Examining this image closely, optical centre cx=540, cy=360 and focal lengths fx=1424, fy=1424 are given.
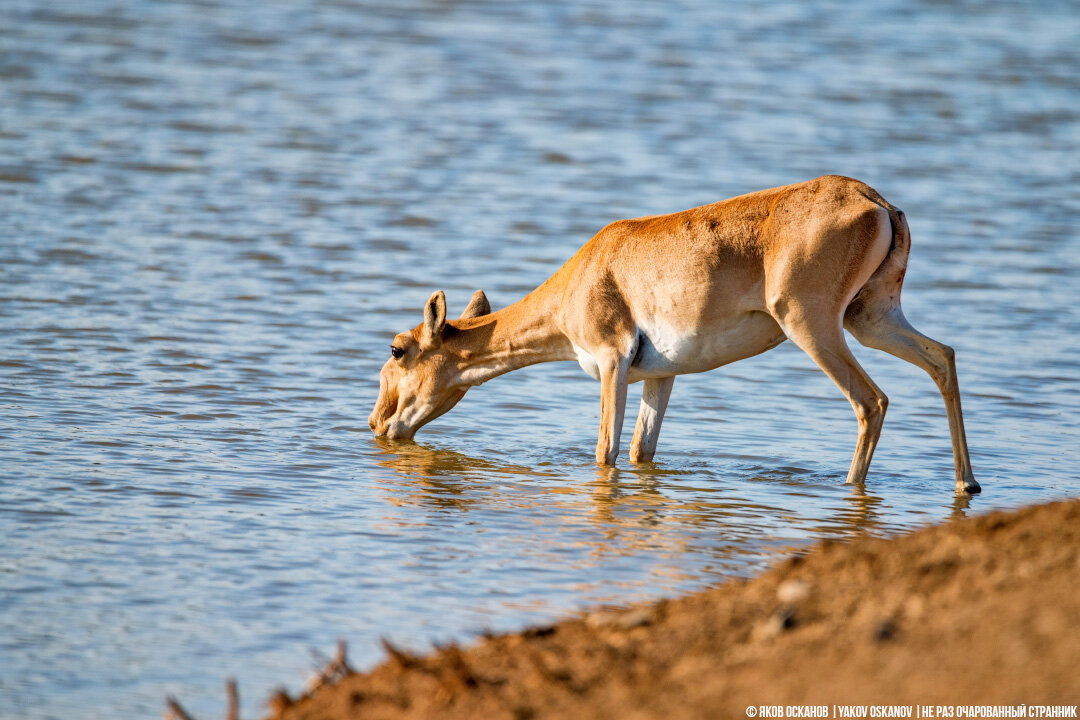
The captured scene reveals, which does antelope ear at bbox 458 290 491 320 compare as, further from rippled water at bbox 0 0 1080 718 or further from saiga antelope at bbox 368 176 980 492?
rippled water at bbox 0 0 1080 718

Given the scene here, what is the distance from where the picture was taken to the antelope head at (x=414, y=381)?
1045 cm

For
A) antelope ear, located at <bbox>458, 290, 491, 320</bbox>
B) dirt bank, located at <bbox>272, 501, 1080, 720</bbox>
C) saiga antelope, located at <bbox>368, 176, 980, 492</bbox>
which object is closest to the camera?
dirt bank, located at <bbox>272, 501, 1080, 720</bbox>

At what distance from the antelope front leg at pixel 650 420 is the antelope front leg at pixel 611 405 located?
299 millimetres

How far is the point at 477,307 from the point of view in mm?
10766

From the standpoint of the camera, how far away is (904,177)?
19734mm

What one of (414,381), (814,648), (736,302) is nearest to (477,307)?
(414,381)

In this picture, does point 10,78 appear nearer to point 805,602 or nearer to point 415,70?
point 415,70

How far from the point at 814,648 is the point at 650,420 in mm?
5204

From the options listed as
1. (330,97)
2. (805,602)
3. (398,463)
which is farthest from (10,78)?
(805,602)

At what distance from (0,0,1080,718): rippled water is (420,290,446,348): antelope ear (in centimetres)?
81

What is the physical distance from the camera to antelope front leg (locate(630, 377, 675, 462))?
999cm

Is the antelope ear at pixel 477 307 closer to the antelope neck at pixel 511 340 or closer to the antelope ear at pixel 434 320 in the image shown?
the antelope neck at pixel 511 340

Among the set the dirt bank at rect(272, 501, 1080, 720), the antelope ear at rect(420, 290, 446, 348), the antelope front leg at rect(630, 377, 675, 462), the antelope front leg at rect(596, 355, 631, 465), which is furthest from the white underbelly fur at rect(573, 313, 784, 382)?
the dirt bank at rect(272, 501, 1080, 720)

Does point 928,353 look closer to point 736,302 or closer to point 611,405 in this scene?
point 736,302
